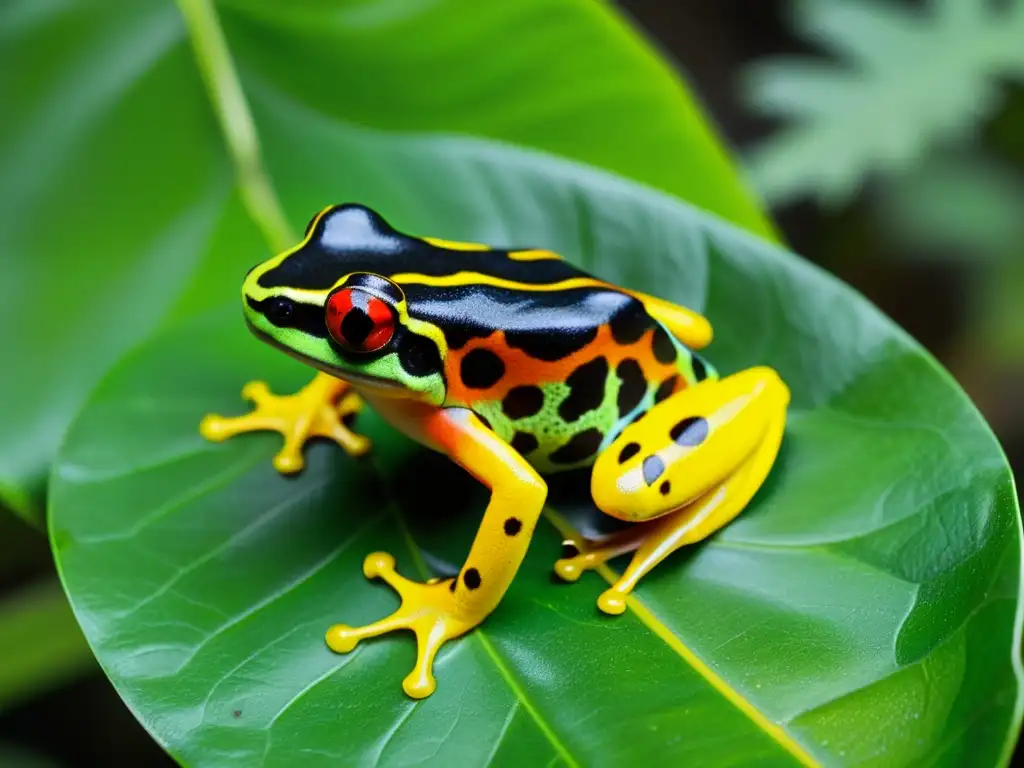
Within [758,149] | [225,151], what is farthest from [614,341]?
[758,149]

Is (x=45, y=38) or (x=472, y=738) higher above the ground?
(x=45, y=38)

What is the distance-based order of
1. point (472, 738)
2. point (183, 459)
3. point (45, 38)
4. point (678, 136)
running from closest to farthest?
point (472, 738) → point (183, 459) → point (678, 136) → point (45, 38)

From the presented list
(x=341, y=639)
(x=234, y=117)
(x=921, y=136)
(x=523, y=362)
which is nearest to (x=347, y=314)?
(x=523, y=362)

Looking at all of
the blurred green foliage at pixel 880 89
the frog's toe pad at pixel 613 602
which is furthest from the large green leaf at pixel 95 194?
the blurred green foliage at pixel 880 89

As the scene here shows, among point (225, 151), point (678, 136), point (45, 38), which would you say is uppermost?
point (45, 38)

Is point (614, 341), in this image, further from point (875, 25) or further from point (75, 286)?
point (875, 25)

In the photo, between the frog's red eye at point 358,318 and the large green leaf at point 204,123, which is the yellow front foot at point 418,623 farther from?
the large green leaf at point 204,123

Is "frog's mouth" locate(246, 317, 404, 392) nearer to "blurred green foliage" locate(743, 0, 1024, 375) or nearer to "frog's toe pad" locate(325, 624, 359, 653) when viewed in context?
"frog's toe pad" locate(325, 624, 359, 653)
